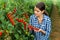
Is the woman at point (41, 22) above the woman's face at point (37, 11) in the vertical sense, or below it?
below

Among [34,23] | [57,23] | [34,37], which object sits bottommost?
[57,23]

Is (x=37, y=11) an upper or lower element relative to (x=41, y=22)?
upper

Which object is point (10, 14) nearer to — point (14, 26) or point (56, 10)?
point (14, 26)

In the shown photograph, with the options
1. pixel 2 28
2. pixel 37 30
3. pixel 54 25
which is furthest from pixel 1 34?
pixel 54 25

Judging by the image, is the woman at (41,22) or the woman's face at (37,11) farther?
the woman at (41,22)

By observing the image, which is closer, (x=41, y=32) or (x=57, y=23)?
(x=41, y=32)

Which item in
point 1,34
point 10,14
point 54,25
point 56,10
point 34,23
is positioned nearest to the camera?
point 1,34

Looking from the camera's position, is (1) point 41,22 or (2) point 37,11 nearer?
(2) point 37,11

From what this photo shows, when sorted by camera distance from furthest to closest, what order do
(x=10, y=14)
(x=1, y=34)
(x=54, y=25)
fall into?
(x=54, y=25), (x=10, y=14), (x=1, y=34)

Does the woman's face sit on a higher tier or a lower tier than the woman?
higher

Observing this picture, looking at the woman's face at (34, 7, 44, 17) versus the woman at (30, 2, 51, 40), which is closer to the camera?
the woman's face at (34, 7, 44, 17)

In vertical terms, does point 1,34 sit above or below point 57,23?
above

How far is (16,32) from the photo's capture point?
4.22 metres

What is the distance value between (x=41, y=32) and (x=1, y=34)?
0.93 meters
